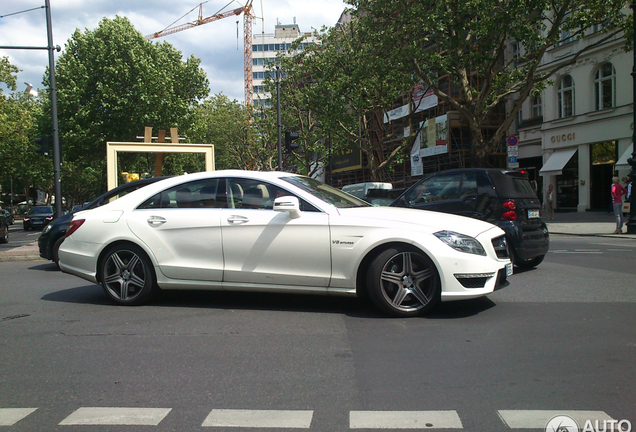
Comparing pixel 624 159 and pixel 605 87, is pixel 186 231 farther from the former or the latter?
pixel 605 87

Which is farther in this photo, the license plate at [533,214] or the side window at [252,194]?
the license plate at [533,214]

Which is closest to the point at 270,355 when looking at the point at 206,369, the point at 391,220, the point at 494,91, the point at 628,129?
the point at 206,369

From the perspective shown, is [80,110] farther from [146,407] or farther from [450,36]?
[146,407]

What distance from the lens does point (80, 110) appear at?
105 feet

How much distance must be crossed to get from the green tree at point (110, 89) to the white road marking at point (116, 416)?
31.2m

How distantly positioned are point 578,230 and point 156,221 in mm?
16921

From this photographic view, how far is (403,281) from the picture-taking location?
18.0 ft

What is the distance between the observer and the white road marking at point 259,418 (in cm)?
310

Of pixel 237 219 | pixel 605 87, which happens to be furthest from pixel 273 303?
pixel 605 87

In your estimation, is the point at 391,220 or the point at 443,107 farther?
the point at 443,107

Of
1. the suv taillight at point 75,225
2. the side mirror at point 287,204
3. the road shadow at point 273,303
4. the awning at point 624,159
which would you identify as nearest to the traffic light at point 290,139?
the road shadow at point 273,303

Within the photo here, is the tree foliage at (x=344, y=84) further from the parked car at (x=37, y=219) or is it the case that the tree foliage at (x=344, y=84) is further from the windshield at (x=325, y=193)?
the windshield at (x=325, y=193)

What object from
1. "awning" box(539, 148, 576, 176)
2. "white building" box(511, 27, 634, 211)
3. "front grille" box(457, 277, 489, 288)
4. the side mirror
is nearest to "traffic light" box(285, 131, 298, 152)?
"white building" box(511, 27, 634, 211)

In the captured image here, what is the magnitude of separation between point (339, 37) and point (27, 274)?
2784cm
